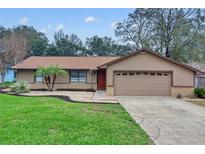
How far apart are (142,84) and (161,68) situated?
1.74m

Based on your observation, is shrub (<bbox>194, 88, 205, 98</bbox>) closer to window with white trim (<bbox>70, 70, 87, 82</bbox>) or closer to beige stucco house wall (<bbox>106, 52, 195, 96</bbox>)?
beige stucco house wall (<bbox>106, 52, 195, 96</bbox>)

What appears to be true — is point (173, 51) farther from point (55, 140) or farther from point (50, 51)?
point (55, 140)

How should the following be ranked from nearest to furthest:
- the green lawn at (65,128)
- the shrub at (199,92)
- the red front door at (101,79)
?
the green lawn at (65,128)
the shrub at (199,92)
the red front door at (101,79)

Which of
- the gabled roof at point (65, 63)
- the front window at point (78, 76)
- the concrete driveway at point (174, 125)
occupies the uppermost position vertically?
the gabled roof at point (65, 63)

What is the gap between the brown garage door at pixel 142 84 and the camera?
22750mm

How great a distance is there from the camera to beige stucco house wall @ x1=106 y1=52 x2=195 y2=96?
2272 cm

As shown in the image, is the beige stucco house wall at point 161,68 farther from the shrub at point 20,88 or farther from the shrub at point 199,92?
the shrub at point 20,88

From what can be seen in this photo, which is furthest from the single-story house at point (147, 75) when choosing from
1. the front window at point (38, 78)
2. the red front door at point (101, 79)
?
the front window at point (38, 78)

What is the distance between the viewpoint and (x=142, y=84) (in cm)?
2283

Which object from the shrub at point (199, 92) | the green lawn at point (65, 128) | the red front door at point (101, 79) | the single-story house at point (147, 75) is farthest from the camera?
the red front door at point (101, 79)

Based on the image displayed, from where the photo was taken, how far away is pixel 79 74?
1097 inches

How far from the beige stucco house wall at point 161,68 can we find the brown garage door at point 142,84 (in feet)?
1.17

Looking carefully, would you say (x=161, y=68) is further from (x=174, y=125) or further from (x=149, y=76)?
(x=174, y=125)
